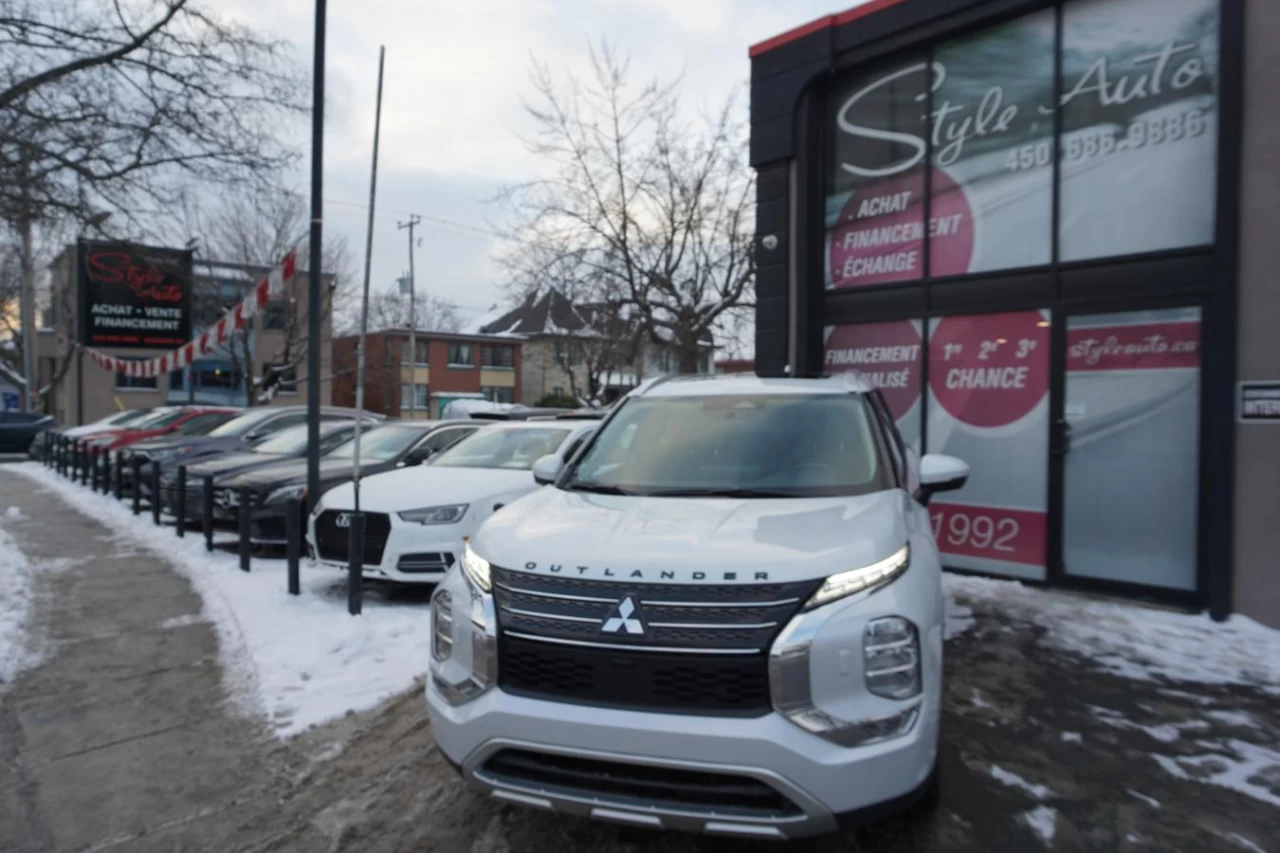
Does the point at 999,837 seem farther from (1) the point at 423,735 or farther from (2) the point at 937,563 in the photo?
(1) the point at 423,735

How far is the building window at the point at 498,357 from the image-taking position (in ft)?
198

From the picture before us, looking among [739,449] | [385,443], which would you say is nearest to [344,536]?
[385,443]

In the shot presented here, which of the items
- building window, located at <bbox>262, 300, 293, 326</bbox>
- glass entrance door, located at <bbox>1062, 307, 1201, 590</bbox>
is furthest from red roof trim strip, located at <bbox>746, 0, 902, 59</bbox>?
building window, located at <bbox>262, 300, 293, 326</bbox>

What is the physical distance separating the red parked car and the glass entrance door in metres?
15.0

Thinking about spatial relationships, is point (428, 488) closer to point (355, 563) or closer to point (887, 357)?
point (355, 563)

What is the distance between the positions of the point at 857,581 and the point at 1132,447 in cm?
499

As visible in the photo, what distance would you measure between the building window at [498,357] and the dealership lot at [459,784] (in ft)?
179

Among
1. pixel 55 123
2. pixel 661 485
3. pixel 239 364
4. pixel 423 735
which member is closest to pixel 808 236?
pixel 661 485

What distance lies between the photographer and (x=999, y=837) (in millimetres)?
3297

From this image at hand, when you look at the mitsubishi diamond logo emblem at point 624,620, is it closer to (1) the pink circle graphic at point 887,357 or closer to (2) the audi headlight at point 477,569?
(2) the audi headlight at point 477,569

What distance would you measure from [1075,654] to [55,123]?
10790mm

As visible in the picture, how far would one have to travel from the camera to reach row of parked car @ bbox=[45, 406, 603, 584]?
6836 millimetres

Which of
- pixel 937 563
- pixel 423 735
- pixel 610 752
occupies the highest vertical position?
pixel 937 563

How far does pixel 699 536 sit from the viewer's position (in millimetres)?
3174
